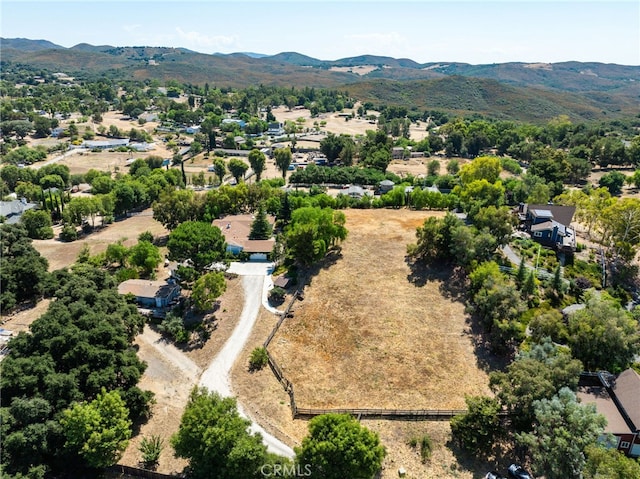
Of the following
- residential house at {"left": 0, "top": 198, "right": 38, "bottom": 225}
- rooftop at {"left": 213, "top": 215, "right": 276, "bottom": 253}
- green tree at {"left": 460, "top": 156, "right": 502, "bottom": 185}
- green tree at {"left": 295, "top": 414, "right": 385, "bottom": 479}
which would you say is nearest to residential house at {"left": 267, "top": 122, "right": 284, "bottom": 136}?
residential house at {"left": 0, "top": 198, "right": 38, "bottom": 225}

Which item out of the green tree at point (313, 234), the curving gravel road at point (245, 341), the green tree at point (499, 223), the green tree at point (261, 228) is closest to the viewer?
the curving gravel road at point (245, 341)

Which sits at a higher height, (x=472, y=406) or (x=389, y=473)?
(x=472, y=406)

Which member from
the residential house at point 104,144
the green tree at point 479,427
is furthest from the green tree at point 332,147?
the green tree at point 479,427

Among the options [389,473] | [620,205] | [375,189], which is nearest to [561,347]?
[389,473]

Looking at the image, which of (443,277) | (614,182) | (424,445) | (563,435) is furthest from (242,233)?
(614,182)

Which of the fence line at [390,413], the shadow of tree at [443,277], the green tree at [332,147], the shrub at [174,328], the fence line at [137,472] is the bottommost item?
the fence line at [137,472]

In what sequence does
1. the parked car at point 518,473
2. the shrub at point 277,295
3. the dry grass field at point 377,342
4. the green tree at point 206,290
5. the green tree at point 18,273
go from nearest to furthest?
the parked car at point 518,473, the dry grass field at point 377,342, the green tree at point 206,290, the green tree at point 18,273, the shrub at point 277,295

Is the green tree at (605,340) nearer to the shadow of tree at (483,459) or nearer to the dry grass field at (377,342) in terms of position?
the dry grass field at (377,342)

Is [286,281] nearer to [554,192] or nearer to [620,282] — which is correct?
[620,282]
